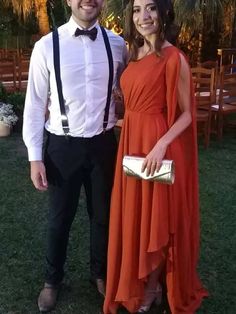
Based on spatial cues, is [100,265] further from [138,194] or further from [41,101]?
Result: [41,101]

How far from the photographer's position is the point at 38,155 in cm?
242

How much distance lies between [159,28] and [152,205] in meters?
0.82

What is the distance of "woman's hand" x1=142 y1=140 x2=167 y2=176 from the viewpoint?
2.14m

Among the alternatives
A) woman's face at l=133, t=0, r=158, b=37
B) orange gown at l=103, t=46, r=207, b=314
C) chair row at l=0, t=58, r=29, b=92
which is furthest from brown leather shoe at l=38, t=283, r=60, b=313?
chair row at l=0, t=58, r=29, b=92

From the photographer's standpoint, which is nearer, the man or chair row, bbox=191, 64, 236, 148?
the man

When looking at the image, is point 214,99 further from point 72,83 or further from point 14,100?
point 72,83

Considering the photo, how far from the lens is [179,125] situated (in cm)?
218

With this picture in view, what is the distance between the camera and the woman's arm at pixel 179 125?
2141mm

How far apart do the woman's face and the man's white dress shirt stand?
0.26 m

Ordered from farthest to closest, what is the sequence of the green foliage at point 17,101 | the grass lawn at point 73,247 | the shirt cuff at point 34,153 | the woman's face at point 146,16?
1. the green foliage at point 17,101
2. the grass lawn at point 73,247
3. the shirt cuff at point 34,153
4. the woman's face at point 146,16

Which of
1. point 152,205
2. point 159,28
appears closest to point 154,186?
point 152,205

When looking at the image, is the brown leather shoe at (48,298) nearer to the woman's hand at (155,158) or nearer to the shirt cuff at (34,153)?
the shirt cuff at (34,153)

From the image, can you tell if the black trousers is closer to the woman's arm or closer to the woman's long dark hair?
the woman's arm

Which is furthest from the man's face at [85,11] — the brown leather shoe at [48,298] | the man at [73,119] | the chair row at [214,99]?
the chair row at [214,99]
